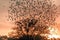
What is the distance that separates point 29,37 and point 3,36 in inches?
211

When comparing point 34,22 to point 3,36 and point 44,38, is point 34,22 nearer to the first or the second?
point 44,38

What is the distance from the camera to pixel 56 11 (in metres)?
36.6

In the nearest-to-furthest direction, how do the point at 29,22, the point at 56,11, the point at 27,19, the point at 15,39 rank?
1. the point at 56,11
2. the point at 27,19
3. the point at 29,22
4. the point at 15,39

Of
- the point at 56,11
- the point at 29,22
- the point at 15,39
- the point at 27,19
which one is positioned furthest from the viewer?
the point at 15,39

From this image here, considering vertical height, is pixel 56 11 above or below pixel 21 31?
above

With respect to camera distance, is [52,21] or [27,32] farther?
[27,32]

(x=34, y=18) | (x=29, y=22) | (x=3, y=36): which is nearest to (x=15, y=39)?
(x=3, y=36)

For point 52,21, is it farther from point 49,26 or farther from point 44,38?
point 44,38

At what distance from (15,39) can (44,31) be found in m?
6.77

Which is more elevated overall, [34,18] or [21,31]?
[34,18]

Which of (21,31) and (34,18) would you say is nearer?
(34,18)

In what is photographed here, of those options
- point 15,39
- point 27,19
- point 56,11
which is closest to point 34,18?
point 27,19

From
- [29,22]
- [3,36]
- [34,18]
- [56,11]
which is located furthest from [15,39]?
[56,11]

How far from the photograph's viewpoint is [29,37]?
4303 centimetres
